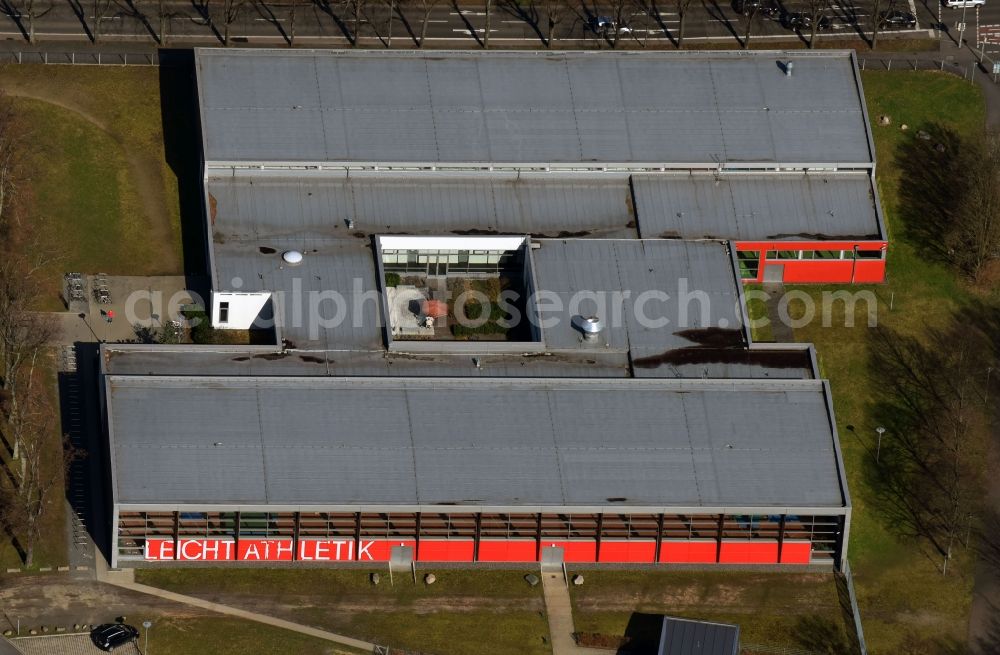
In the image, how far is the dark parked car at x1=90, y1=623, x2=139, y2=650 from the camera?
189m

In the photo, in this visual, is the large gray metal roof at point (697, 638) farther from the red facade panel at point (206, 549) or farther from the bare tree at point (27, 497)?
the bare tree at point (27, 497)

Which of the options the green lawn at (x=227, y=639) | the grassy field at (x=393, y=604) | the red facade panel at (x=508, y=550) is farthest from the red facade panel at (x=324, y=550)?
the red facade panel at (x=508, y=550)

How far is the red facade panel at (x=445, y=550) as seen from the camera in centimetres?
19662

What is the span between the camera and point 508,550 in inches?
7781

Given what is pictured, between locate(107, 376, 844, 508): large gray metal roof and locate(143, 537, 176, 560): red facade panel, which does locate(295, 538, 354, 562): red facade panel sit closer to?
locate(107, 376, 844, 508): large gray metal roof

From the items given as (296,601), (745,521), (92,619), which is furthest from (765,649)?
(92,619)

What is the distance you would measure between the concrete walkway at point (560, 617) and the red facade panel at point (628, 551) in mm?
4227

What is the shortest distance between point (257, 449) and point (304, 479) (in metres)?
4.69

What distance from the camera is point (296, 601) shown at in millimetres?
194000

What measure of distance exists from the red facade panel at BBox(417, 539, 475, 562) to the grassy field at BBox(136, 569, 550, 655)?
161cm

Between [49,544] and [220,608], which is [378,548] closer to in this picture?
[220,608]

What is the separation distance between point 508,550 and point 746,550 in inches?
780

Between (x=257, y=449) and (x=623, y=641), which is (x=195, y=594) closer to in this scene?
(x=257, y=449)

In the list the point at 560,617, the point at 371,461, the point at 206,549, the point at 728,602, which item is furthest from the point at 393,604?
the point at 728,602
